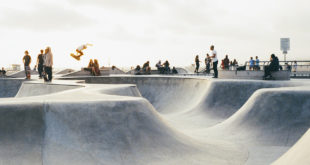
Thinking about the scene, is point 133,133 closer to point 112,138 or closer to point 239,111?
point 112,138

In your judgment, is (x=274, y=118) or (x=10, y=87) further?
(x=10, y=87)

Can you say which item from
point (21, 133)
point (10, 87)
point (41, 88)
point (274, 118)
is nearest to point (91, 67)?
point (10, 87)

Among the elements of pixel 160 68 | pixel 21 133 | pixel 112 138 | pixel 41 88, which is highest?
pixel 160 68

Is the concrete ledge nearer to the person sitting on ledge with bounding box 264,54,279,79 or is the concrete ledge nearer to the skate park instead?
the person sitting on ledge with bounding box 264,54,279,79

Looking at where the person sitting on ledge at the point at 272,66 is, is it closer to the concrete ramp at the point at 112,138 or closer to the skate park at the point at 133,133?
the skate park at the point at 133,133

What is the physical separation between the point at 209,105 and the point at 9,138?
975 cm

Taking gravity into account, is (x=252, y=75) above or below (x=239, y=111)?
above

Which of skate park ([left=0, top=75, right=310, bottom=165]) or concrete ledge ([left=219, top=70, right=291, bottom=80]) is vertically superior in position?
concrete ledge ([left=219, top=70, right=291, bottom=80])

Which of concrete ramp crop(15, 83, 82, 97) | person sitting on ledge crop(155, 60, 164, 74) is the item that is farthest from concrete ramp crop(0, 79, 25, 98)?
person sitting on ledge crop(155, 60, 164, 74)

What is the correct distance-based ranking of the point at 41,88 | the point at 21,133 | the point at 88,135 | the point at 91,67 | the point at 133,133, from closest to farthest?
the point at 21,133
the point at 88,135
the point at 133,133
the point at 41,88
the point at 91,67

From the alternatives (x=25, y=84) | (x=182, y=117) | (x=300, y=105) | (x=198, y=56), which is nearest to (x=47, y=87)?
(x=25, y=84)

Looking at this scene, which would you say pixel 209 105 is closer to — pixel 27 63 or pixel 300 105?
pixel 300 105

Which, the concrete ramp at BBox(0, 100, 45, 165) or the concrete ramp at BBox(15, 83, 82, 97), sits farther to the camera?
the concrete ramp at BBox(15, 83, 82, 97)

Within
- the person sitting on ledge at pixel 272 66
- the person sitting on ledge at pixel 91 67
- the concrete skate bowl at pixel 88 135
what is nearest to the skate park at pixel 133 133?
the concrete skate bowl at pixel 88 135
